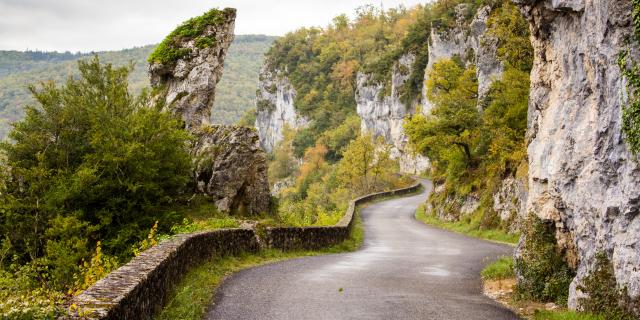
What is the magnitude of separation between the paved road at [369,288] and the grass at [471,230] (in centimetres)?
335

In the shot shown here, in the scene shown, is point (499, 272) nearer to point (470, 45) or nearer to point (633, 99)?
point (633, 99)

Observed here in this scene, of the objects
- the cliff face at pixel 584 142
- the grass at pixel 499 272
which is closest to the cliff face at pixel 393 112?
the grass at pixel 499 272

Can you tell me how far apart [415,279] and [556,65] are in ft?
21.6

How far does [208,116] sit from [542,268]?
2667 cm

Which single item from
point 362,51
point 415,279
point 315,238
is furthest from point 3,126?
point 415,279

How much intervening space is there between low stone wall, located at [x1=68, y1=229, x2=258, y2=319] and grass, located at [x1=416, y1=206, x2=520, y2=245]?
53.4 ft

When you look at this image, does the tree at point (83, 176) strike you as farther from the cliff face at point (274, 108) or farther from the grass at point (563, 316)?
the cliff face at point (274, 108)

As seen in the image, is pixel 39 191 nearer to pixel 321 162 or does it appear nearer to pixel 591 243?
pixel 591 243

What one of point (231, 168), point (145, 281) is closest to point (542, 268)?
point (145, 281)

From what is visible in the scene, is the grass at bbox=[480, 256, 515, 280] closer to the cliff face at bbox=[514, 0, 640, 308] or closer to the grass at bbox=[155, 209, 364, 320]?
the cliff face at bbox=[514, 0, 640, 308]

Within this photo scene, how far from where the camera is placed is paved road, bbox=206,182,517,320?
408 inches

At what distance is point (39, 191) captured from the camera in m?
23.7

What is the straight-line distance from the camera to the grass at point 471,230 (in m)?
26.8

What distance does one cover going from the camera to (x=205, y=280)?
12812mm
